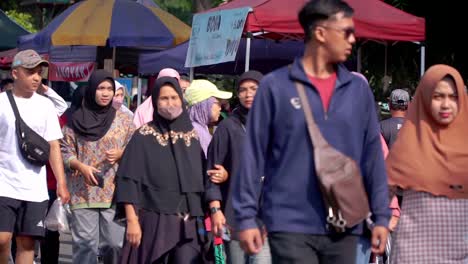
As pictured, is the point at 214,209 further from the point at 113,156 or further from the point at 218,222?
the point at 113,156

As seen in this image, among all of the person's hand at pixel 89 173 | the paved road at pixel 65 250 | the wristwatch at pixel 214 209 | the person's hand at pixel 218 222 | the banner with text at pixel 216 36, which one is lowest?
the paved road at pixel 65 250

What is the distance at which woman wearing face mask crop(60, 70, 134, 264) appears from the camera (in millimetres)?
9211

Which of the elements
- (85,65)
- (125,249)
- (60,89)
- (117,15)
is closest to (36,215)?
(125,249)

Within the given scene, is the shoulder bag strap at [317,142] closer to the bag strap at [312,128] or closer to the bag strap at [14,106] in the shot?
the bag strap at [312,128]

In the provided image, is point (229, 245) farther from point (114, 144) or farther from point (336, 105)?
point (336, 105)

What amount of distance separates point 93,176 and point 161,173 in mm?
1252

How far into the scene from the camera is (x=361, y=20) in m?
13.0

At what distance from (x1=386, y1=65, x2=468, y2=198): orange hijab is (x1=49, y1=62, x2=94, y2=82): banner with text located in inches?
503

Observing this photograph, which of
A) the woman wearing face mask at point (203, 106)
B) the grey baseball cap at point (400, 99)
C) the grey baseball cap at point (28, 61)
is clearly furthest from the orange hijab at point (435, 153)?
the grey baseball cap at point (400, 99)

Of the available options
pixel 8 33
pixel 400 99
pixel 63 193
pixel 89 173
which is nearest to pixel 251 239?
pixel 63 193

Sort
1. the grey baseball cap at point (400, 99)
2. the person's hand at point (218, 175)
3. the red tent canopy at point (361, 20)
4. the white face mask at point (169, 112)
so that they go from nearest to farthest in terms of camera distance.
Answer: the person's hand at point (218, 175) < the white face mask at point (169, 112) < the grey baseball cap at point (400, 99) < the red tent canopy at point (361, 20)

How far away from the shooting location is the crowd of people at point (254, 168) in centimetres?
534

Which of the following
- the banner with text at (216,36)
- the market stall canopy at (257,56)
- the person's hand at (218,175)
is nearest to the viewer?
the person's hand at (218,175)

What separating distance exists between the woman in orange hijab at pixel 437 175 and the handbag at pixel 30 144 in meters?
3.10
